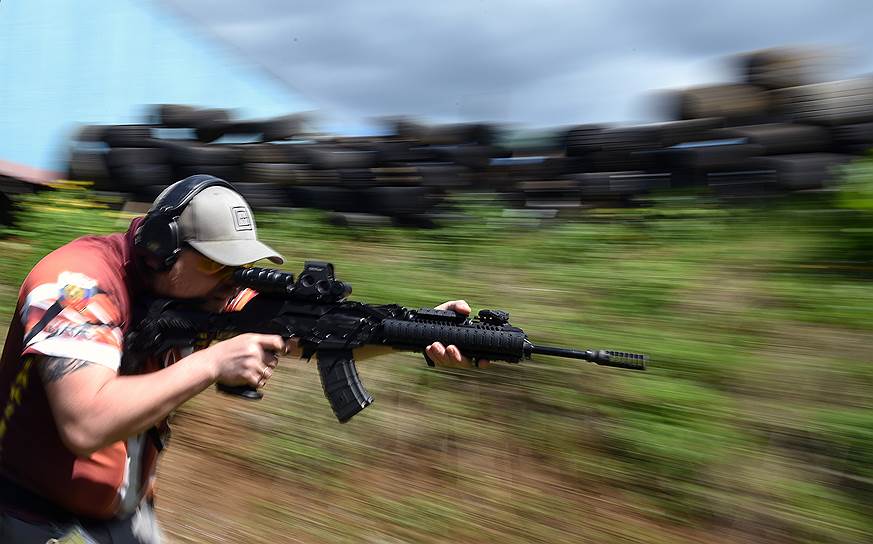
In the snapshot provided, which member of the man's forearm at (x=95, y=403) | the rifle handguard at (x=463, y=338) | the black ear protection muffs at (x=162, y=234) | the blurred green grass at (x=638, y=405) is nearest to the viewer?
the man's forearm at (x=95, y=403)

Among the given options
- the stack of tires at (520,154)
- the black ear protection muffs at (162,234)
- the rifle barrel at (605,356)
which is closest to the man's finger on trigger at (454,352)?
the rifle barrel at (605,356)

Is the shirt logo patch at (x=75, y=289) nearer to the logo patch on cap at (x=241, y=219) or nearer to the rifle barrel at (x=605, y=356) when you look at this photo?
the logo patch on cap at (x=241, y=219)

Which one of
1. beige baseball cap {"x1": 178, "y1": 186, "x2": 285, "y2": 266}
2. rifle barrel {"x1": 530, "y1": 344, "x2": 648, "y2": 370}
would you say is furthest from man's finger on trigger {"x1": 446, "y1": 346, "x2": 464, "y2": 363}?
beige baseball cap {"x1": 178, "y1": 186, "x2": 285, "y2": 266}

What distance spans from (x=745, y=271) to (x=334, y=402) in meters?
2.66

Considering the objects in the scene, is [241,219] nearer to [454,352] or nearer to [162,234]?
[162,234]

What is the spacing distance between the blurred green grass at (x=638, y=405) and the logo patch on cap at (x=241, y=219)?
1790 mm

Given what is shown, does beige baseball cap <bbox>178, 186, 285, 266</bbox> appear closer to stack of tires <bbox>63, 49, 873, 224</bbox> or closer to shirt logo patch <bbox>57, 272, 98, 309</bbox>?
shirt logo patch <bbox>57, 272, 98, 309</bbox>

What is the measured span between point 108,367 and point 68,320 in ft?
0.56

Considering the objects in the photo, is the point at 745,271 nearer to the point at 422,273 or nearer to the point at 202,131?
the point at 422,273

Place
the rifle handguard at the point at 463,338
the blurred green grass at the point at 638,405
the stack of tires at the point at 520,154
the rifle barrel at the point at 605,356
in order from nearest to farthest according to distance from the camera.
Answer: the rifle barrel at the point at 605,356 < the rifle handguard at the point at 463,338 < the blurred green grass at the point at 638,405 < the stack of tires at the point at 520,154

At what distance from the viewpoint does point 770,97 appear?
16.7 ft

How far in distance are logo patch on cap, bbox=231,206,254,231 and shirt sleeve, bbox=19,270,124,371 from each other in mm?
510

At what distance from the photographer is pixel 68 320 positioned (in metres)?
2.09

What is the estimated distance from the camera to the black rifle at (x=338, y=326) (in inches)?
106
